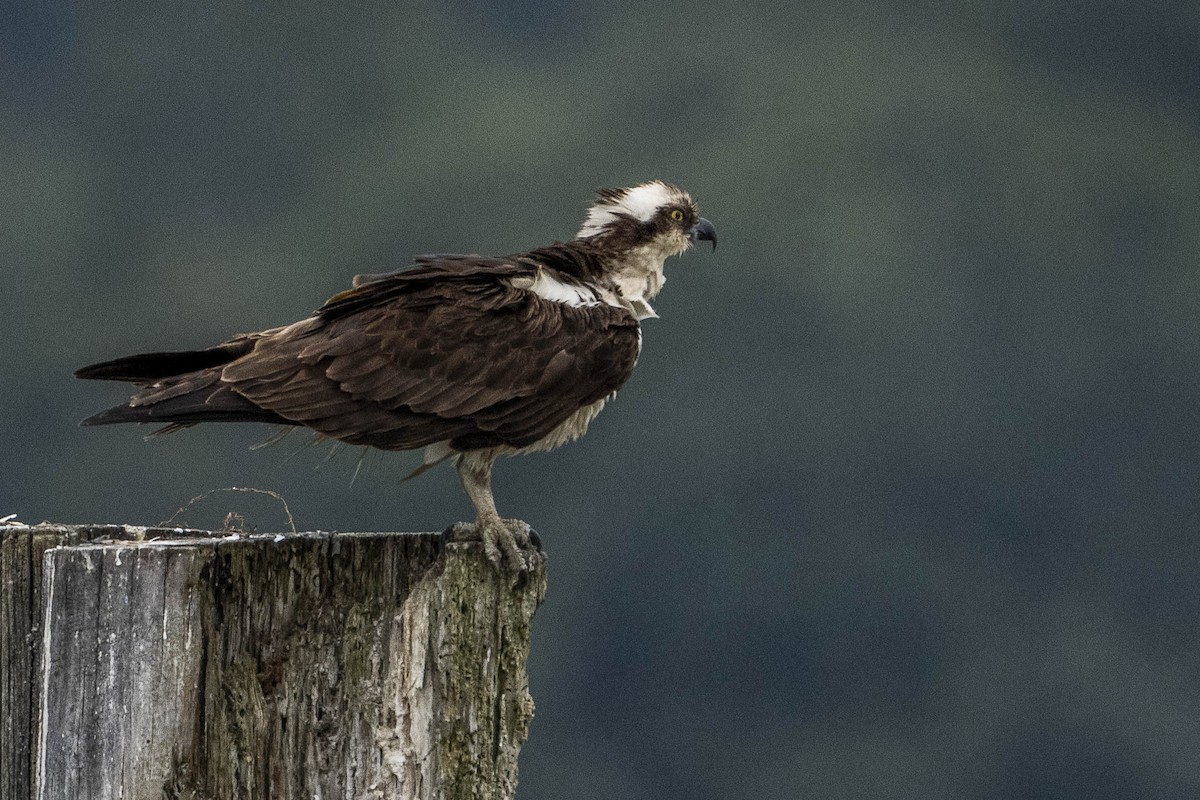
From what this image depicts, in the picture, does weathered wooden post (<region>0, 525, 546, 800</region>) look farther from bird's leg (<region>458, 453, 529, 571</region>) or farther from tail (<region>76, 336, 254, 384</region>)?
A: tail (<region>76, 336, 254, 384</region>)

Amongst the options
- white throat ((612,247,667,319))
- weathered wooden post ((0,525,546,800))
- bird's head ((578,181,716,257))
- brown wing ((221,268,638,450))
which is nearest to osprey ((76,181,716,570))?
brown wing ((221,268,638,450))

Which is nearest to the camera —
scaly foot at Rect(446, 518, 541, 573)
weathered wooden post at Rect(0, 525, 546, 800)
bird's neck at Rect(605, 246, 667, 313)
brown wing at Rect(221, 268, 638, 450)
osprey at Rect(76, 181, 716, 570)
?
weathered wooden post at Rect(0, 525, 546, 800)

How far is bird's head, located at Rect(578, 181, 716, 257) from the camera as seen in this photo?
17.9ft

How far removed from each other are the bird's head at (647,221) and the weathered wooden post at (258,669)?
203 centimetres

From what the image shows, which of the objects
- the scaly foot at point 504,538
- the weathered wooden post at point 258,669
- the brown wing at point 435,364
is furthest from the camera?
the brown wing at point 435,364

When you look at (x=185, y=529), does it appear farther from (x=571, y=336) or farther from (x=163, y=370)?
(x=571, y=336)

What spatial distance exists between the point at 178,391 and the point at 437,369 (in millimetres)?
835

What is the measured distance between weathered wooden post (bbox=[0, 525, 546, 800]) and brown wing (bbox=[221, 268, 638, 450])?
2.48 ft

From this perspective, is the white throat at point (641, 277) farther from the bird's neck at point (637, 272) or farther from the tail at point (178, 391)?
the tail at point (178, 391)

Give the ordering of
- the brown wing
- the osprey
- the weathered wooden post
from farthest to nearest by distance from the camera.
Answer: the brown wing < the osprey < the weathered wooden post

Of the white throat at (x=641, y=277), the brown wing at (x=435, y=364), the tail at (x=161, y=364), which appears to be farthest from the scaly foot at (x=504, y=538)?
the white throat at (x=641, y=277)

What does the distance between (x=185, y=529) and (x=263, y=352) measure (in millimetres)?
619

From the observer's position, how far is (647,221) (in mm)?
5496

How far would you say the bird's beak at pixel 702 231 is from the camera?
570 centimetres
